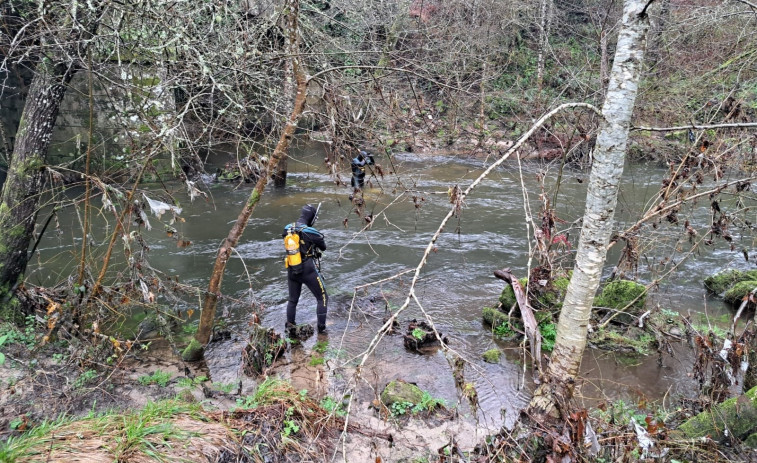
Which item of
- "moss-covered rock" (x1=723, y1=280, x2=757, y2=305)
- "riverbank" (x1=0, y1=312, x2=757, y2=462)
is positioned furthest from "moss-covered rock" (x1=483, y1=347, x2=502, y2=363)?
"moss-covered rock" (x1=723, y1=280, x2=757, y2=305)

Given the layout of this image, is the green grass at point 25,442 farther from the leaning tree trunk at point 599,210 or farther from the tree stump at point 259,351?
the leaning tree trunk at point 599,210

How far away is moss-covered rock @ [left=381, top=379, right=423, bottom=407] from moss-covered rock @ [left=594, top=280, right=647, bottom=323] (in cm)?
350

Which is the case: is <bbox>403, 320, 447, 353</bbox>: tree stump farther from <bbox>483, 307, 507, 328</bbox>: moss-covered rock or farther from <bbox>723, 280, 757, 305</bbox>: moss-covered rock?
<bbox>723, 280, 757, 305</bbox>: moss-covered rock

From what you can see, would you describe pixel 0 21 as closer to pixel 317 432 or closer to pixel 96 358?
pixel 96 358

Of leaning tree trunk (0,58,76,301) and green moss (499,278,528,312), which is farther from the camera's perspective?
green moss (499,278,528,312)

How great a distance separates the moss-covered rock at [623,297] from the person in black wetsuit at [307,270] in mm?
4097

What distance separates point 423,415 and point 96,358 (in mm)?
3611

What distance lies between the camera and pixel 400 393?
5391mm

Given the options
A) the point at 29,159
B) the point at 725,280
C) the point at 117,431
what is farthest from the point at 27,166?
the point at 725,280

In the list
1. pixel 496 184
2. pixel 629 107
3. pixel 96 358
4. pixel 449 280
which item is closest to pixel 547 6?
pixel 496 184

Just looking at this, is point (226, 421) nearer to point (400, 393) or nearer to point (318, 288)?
point (400, 393)

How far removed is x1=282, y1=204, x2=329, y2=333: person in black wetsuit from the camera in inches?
268

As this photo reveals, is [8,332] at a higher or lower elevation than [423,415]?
higher

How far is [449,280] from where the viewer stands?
9.23 meters
